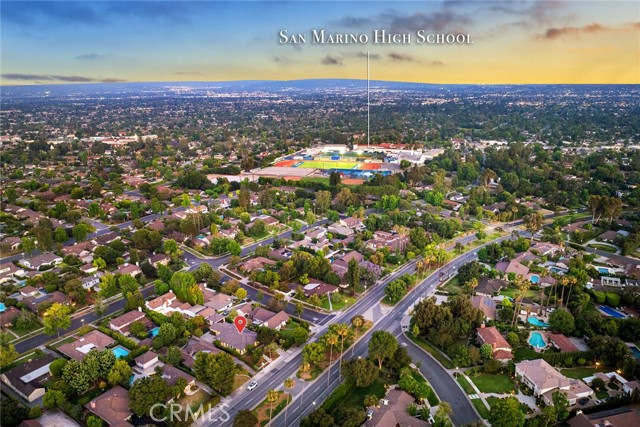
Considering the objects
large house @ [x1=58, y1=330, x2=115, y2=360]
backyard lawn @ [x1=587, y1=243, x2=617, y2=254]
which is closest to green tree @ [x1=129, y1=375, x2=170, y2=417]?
large house @ [x1=58, y1=330, x2=115, y2=360]

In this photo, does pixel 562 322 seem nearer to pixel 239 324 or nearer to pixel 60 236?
pixel 239 324

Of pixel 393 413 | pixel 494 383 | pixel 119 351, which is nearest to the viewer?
pixel 393 413

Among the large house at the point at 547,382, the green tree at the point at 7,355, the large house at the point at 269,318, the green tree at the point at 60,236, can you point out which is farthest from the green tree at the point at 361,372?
the green tree at the point at 60,236

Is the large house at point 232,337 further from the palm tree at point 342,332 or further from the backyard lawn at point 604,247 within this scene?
the backyard lawn at point 604,247

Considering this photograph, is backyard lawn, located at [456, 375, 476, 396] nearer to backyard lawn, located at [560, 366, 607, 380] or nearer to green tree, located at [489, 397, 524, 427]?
green tree, located at [489, 397, 524, 427]

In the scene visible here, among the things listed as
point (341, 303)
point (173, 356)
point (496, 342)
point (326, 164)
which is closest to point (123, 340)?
point (173, 356)

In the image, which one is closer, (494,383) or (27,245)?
(494,383)
